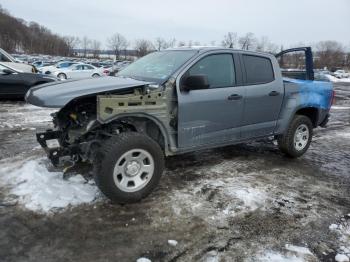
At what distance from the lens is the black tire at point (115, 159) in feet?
13.6

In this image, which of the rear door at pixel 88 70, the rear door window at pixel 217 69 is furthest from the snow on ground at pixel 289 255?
the rear door at pixel 88 70

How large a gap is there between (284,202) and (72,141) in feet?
8.99

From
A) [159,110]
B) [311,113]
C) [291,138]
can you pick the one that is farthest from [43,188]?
[311,113]

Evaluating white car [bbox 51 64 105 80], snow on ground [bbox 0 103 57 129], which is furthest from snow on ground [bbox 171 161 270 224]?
white car [bbox 51 64 105 80]

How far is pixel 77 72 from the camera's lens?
25812mm

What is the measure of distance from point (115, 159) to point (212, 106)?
5.34 ft

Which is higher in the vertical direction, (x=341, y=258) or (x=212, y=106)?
(x=212, y=106)

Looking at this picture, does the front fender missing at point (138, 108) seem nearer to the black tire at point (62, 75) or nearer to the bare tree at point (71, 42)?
the black tire at point (62, 75)

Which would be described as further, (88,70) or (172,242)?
(88,70)

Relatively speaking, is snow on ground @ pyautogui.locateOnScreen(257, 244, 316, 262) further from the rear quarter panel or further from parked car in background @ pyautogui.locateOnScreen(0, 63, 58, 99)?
parked car in background @ pyautogui.locateOnScreen(0, 63, 58, 99)

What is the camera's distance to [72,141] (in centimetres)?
480

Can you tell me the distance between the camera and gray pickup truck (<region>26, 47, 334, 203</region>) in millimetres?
4270

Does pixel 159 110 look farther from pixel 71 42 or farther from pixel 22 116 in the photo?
pixel 71 42

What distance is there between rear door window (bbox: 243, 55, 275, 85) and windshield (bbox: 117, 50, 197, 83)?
97 cm
